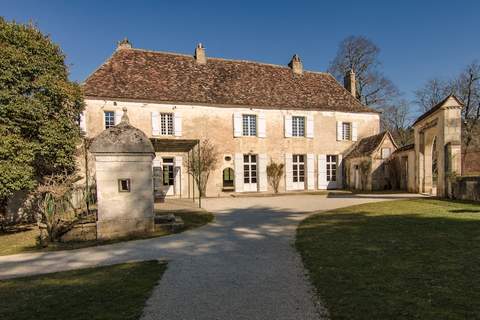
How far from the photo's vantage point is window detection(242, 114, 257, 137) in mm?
17984

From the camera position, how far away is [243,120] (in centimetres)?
1795

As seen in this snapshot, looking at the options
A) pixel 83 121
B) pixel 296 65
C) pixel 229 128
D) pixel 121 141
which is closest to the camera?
pixel 121 141

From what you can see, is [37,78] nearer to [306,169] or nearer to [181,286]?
[181,286]

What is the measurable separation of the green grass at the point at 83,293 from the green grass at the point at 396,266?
7.04ft

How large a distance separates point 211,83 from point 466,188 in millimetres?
13758

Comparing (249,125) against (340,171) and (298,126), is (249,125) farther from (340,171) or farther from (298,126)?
(340,171)

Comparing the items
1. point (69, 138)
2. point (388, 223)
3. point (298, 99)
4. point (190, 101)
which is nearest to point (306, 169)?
point (298, 99)

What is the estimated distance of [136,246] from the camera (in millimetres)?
6016

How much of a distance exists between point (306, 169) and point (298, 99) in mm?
4589

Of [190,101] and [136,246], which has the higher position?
[190,101]

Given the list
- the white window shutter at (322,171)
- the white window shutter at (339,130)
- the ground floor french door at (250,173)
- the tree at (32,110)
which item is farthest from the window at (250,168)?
the tree at (32,110)

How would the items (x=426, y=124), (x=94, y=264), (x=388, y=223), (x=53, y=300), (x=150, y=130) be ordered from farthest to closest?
(x=150, y=130)
(x=426, y=124)
(x=388, y=223)
(x=94, y=264)
(x=53, y=300)

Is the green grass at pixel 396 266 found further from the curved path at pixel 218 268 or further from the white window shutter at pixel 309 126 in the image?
the white window shutter at pixel 309 126

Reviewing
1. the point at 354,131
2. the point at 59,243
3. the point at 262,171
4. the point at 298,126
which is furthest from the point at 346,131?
the point at 59,243
